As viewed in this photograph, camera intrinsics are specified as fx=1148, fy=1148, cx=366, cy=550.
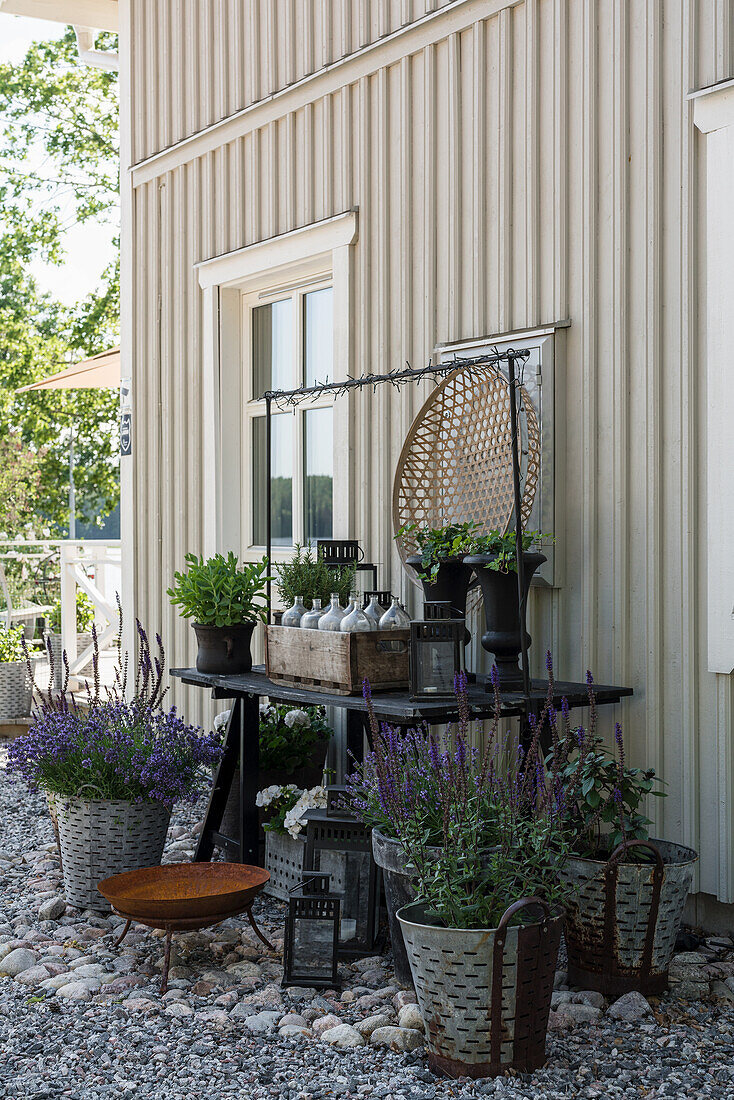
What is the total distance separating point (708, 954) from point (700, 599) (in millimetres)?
1053

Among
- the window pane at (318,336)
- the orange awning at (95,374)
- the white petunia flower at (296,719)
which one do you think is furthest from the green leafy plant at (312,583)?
the orange awning at (95,374)

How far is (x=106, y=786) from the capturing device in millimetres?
3998

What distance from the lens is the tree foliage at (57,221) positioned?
1622cm

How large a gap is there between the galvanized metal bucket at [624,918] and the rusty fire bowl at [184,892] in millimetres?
976

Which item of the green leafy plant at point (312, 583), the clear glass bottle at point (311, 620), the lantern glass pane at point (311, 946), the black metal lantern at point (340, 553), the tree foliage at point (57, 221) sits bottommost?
the lantern glass pane at point (311, 946)

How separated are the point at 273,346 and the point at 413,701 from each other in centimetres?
283

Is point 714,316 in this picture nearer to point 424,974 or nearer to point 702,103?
point 702,103

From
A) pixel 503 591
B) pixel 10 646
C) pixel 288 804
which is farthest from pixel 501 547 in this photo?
pixel 10 646

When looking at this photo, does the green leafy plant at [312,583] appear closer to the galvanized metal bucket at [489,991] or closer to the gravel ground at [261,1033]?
the gravel ground at [261,1033]

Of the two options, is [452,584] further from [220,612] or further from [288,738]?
[288,738]

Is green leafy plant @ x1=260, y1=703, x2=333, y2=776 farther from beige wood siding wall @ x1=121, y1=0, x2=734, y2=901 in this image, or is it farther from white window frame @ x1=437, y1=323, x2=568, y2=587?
white window frame @ x1=437, y1=323, x2=568, y2=587

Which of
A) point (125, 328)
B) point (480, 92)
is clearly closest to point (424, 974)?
point (480, 92)

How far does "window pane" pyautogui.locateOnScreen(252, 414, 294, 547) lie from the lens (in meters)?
5.60

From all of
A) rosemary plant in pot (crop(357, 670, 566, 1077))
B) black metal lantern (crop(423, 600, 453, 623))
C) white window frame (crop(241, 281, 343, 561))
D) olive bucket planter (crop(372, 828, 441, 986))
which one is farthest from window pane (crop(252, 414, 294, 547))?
rosemary plant in pot (crop(357, 670, 566, 1077))
